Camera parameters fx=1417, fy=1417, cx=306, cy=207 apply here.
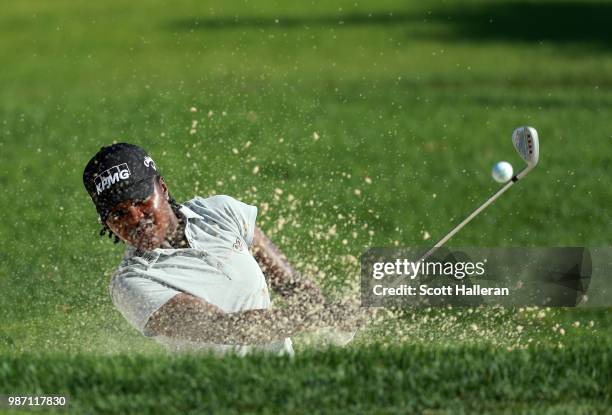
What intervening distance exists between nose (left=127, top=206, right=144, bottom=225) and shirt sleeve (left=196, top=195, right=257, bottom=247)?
540 millimetres

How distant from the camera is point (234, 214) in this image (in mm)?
6887

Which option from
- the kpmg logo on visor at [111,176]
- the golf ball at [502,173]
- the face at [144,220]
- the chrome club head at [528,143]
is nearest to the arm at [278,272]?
the face at [144,220]

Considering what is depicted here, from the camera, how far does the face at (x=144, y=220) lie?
20.8 feet

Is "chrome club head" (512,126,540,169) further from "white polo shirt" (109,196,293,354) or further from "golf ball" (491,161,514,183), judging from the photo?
"white polo shirt" (109,196,293,354)

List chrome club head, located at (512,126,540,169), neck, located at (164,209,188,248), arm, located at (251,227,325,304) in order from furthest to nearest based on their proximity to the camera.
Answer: chrome club head, located at (512,126,540,169)
arm, located at (251,227,325,304)
neck, located at (164,209,188,248)

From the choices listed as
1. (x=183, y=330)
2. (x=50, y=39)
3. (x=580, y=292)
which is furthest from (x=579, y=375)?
(x=50, y=39)

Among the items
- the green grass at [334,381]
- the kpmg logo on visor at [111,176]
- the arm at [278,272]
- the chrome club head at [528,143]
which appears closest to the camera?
the green grass at [334,381]

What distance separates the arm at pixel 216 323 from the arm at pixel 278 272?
1.74ft

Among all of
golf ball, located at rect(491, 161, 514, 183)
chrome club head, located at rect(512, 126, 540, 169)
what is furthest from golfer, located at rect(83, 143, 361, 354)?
chrome club head, located at rect(512, 126, 540, 169)

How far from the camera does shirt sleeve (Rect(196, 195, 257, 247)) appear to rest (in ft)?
22.5

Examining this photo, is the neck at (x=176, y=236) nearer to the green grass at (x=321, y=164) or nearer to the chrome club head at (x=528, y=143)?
the green grass at (x=321, y=164)

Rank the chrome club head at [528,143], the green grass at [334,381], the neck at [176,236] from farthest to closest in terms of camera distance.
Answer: the chrome club head at [528,143], the neck at [176,236], the green grass at [334,381]

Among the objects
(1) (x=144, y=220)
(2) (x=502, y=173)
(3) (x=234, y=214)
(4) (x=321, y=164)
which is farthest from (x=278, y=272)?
(4) (x=321, y=164)

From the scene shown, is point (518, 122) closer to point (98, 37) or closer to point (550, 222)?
point (550, 222)
